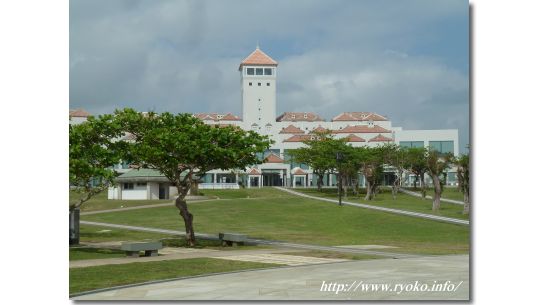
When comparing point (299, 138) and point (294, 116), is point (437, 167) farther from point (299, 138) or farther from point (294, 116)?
point (299, 138)

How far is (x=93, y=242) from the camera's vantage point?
2619 centimetres

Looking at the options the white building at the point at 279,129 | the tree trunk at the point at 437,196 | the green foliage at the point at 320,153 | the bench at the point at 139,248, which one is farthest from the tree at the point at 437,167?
the green foliage at the point at 320,153

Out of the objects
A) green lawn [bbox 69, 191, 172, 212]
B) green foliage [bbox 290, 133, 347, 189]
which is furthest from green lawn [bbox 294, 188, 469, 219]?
green lawn [bbox 69, 191, 172, 212]

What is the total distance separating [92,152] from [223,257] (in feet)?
19.7

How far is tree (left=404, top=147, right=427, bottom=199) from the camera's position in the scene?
116 ft

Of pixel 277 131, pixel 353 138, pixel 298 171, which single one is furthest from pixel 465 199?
pixel 353 138

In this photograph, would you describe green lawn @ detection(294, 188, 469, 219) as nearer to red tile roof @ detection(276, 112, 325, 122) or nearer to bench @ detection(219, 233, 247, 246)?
red tile roof @ detection(276, 112, 325, 122)

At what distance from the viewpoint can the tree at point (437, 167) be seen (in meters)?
28.3

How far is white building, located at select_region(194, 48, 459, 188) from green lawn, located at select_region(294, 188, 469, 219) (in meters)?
1.07

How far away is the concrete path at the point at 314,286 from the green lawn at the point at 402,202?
25.8ft

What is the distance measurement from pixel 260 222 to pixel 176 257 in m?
10.4
